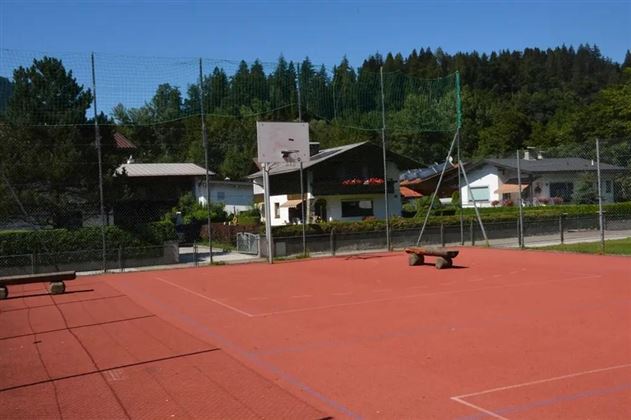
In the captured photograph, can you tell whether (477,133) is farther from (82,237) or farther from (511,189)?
(82,237)

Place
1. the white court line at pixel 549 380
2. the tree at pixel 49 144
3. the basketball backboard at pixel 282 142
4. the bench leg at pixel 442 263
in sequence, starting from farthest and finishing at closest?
the basketball backboard at pixel 282 142
the tree at pixel 49 144
the bench leg at pixel 442 263
the white court line at pixel 549 380

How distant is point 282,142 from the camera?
76.3 feet

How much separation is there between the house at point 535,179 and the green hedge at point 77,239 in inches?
642

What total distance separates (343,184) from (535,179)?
43.6 feet

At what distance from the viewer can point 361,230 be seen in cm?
2662

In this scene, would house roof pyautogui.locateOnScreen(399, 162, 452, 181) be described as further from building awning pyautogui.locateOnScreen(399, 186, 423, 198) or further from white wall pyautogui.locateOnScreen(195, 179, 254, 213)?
white wall pyautogui.locateOnScreen(195, 179, 254, 213)

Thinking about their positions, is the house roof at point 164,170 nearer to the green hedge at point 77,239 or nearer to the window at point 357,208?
the window at point 357,208

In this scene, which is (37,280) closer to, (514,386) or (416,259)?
(416,259)

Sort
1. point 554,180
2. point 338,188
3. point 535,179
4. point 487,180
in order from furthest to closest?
1. point 487,180
2. point 535,179
3. point 554,180
4. point 338,188

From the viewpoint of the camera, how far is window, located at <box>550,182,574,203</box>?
130ft

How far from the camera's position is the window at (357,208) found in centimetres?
4269

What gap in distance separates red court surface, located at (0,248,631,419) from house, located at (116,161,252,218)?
15889 mm

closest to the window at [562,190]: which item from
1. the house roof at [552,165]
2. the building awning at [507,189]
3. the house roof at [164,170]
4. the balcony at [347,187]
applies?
the house roof at [552,165]

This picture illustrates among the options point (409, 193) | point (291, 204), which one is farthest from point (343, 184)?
point (409, 193)
